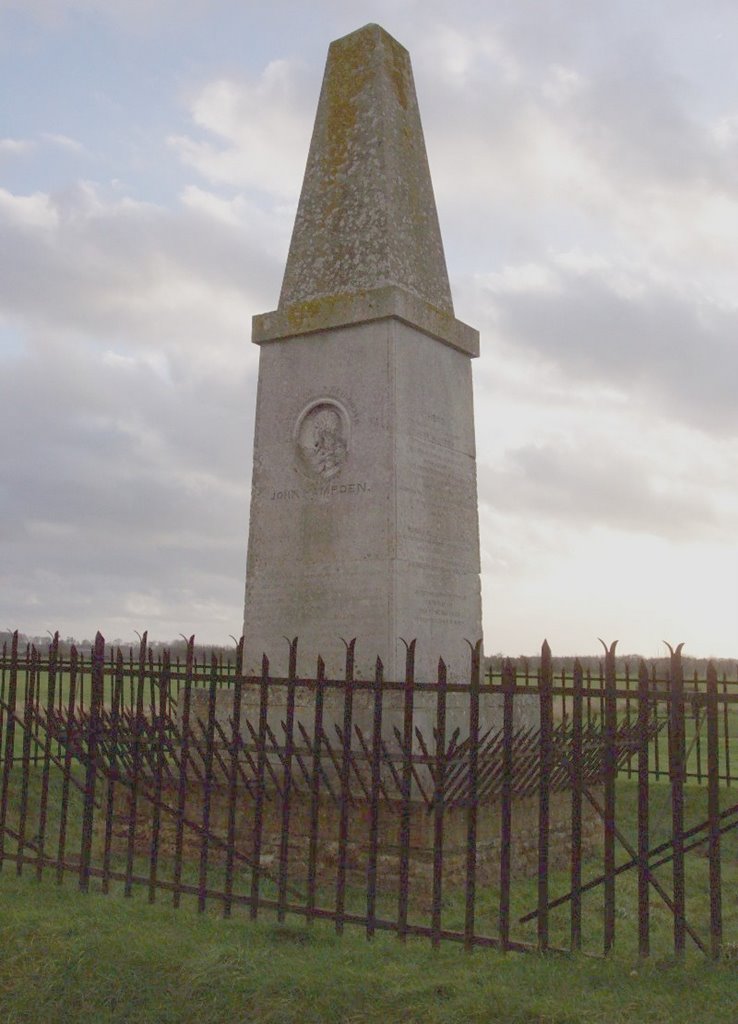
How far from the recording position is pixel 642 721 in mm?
5152

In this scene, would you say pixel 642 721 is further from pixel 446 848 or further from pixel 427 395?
pixel 427 395

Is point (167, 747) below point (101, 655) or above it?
below

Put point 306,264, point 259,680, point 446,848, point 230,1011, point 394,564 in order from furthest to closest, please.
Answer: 1. point 306,264
2. point 394,564
3. point 446,848
4. point 259,680
5. point 230,1011

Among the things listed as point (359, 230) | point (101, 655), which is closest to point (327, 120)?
point (359, 230)

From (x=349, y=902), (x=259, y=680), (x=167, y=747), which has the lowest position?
(x=349, y=902)

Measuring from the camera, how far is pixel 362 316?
9.23 meters

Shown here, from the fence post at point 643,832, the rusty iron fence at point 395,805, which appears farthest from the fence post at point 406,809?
the fence post at point 643,832

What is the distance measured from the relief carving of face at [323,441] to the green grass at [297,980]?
4.38 metres

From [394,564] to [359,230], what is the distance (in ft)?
11.1

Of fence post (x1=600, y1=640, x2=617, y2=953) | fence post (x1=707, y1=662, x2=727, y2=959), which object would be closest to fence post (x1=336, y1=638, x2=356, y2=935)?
fence post (x1=600, y1=640, x2=617, y2=953)

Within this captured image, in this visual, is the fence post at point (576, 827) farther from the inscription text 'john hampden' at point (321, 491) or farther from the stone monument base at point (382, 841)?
the inscription text 'john hampden' at point (321, 491)

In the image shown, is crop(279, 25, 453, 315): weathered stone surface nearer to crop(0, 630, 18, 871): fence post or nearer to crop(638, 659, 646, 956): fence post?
crop(0, 630, 18, 871): fence post

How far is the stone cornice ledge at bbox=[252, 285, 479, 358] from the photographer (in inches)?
360

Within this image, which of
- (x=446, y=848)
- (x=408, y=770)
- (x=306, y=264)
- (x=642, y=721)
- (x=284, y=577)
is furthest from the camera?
(x=306, y=264)
